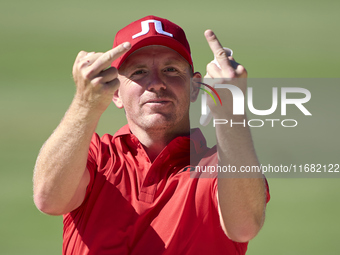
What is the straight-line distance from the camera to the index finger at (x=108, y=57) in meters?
1.54

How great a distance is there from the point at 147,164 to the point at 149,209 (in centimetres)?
17

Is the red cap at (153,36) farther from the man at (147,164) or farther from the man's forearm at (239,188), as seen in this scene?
the man's forearm at (239,188)

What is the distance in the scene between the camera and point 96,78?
1.57m

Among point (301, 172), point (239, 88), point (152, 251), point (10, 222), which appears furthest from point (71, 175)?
point (301, 172)

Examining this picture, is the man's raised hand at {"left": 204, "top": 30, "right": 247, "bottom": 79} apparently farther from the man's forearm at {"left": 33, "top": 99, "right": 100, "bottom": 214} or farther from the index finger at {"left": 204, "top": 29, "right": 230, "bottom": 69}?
the man's forearm at {"left": 33, "top": 99, "right": 100, "bottom": 214}

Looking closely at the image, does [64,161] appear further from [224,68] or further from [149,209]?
[224,68]

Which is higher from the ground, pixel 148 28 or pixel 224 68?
pixel 148 28

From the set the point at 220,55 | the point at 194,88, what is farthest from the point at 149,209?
the point at 220,55

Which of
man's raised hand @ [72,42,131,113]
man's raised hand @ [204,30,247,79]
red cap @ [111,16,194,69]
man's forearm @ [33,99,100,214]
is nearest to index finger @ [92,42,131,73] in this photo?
man's raised hand @ [72,42,131,113]

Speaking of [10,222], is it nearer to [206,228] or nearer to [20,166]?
[20,166]

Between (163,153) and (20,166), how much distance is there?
7.08ft

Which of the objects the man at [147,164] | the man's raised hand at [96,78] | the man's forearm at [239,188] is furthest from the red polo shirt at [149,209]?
the man's raised hand at [96,78]

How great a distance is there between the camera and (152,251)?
1.73 m

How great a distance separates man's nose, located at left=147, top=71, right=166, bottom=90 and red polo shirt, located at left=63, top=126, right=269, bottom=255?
18 cm
